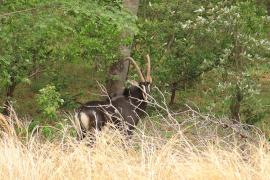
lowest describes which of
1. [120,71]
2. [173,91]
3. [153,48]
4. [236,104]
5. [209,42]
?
[173,91]

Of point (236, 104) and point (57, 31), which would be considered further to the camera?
point (236, 104)

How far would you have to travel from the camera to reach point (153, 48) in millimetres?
18391

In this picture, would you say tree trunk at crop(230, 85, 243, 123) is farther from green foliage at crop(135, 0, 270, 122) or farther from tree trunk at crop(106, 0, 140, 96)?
tree trunk at crop(106, 0, 140, 96)

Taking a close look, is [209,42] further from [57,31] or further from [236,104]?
[57,31]

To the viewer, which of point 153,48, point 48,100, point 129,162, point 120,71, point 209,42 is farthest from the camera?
point 153,48

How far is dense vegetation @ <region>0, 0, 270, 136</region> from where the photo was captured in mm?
11336

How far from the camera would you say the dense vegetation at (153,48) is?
1134 cm

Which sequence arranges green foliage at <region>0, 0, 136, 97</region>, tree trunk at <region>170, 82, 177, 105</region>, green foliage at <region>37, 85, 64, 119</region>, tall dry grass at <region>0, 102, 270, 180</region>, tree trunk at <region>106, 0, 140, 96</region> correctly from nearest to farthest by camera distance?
1. tall dry grass at <region>0, 102, 270, 180</region>
2. green foliage at <region>0, 0, 136, 97</region>
3. green foliage at <region>37, 85, 64, 119</region>
4. tree trunk at <region>106, 0, 140, 96</region>
5. tree trunk at <region>170, 82, 177, 105</region>

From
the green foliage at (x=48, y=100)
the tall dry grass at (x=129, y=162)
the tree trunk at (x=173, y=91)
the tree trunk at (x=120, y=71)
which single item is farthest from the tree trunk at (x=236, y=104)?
the tall dry grass at (x=129, y=162)

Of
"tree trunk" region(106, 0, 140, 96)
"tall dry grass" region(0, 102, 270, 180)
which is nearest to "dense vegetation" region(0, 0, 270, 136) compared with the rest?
"tree trunk" region(106, 0, 140, 96)

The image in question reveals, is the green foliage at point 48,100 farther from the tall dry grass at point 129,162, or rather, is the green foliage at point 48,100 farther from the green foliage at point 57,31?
the tall dry grass at point 129,162

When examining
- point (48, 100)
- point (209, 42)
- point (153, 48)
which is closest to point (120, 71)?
point (153, 48)

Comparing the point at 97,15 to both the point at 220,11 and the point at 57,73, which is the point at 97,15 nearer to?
the point at 220,11

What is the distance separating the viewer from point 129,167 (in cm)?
651
